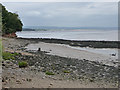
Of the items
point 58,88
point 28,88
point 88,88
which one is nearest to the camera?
point 28,88

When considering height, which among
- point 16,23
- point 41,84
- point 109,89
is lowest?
point 109,89

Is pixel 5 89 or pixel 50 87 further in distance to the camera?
pixel 50 87

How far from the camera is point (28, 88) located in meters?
7.79

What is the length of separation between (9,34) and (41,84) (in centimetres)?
5377

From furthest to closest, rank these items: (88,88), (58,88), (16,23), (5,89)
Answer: (16,23) < (88,88) < (58,88) < (5,89)

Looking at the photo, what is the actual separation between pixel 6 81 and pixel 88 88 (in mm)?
4042

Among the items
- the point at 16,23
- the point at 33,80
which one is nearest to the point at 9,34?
the point at 16,23

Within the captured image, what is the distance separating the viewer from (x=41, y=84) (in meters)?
8.58

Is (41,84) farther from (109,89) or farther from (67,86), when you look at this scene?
(109,89)

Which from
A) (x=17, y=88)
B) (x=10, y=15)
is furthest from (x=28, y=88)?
(x=10, y=15)

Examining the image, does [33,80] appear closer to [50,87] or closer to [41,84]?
[41,84]

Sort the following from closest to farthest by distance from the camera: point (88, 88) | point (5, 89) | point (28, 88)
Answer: point (5, 89), point (28, 88), point (88, 88)

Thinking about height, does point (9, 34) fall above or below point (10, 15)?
below

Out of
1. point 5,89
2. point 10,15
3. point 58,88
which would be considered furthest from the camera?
point 10,15
